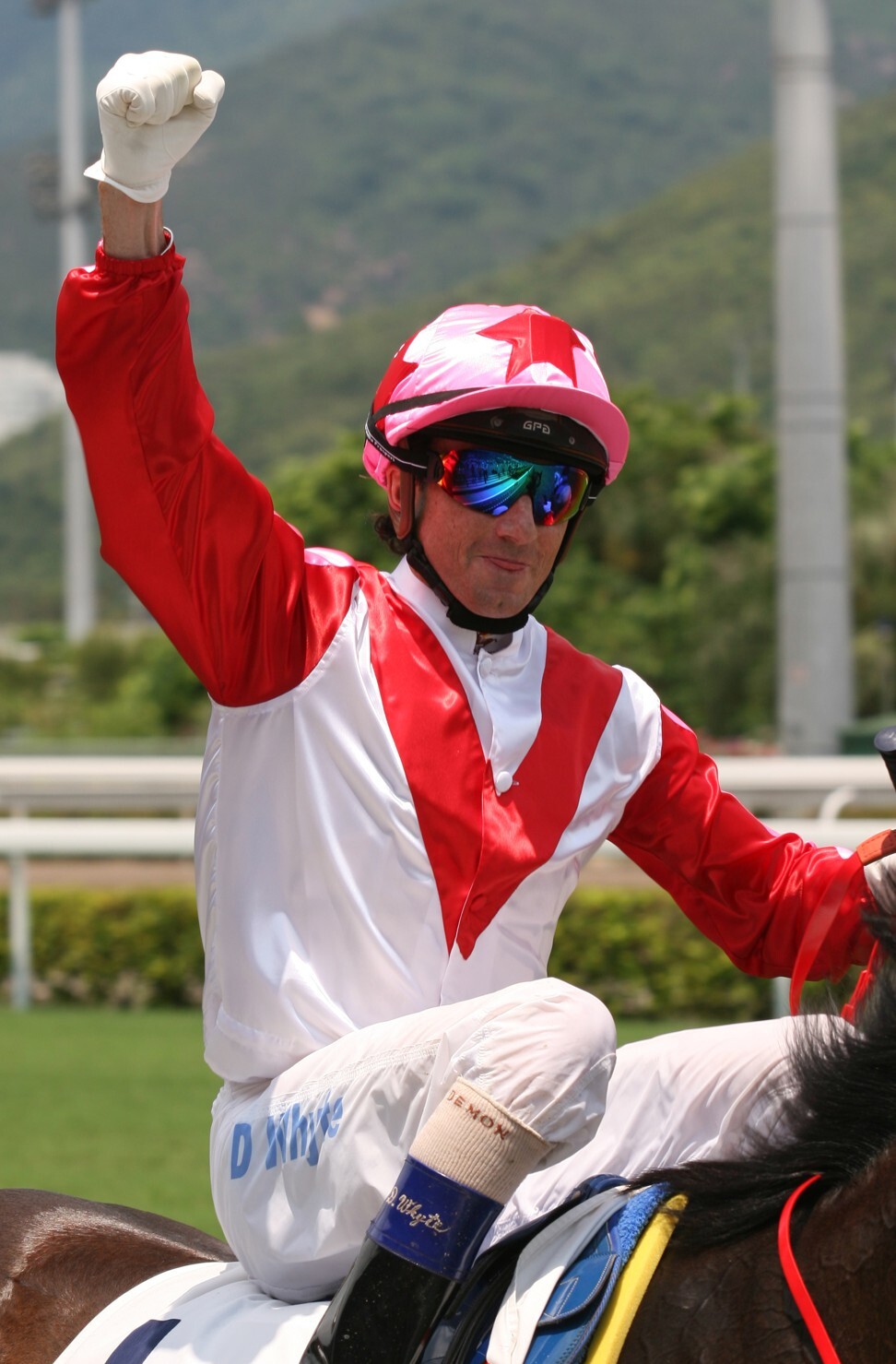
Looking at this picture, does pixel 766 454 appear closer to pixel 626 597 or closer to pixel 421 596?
pixel 626 597

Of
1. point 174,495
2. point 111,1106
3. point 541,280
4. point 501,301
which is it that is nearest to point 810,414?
point 111,1106

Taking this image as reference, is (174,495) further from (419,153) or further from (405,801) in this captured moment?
(419,153)

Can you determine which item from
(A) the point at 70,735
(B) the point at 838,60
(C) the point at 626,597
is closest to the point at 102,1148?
(A) the point at 70,735

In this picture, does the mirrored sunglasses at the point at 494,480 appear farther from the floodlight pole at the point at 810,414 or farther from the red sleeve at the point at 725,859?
the floodlight pole at the point at 810,414

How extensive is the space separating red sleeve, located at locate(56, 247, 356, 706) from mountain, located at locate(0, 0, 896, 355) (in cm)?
12738

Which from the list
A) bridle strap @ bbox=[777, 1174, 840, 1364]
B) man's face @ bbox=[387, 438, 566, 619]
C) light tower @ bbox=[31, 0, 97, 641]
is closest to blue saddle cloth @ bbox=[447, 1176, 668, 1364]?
bridle strap @ bbox=[777, 1174, 840, 1364]

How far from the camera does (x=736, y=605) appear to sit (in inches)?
922

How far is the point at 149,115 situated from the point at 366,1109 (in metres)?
0.92

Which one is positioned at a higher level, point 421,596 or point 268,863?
point 421,596

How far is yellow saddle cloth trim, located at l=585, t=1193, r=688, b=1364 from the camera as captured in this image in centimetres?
152

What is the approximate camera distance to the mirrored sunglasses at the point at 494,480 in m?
2.02

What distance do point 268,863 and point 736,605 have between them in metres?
21.9

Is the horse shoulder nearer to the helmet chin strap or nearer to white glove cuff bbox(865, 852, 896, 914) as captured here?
the helmet chin strap

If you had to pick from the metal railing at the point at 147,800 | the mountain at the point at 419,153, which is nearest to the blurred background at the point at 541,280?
the mountain at the point at 419,153
